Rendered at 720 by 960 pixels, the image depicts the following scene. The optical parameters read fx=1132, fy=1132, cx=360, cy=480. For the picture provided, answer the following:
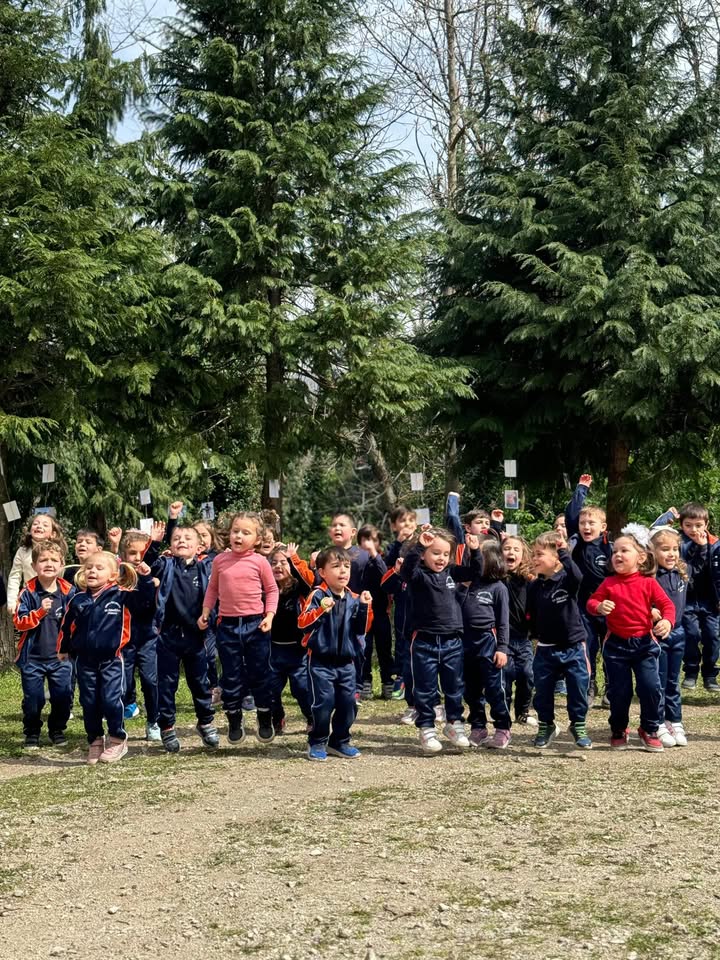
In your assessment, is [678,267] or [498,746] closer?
[498,746]

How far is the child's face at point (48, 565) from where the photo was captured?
31.0 feet

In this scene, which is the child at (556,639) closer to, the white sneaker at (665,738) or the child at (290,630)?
the white sneaker at (665,738)

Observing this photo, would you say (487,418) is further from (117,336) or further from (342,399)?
(117,336)

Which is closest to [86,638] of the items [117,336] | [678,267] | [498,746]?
[498,746]

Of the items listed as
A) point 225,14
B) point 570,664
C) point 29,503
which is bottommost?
point 570,664

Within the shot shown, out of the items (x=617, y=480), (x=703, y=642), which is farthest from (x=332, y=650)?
(x=617, y=480)

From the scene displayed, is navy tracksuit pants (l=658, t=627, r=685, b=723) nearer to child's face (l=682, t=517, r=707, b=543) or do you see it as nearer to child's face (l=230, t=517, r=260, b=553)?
child's face (l=682, t=517, r=707, b=543)

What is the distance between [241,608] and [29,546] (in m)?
4.17

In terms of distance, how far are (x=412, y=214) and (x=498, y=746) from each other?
9.66 metres

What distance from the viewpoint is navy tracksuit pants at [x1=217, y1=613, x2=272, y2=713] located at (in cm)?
892

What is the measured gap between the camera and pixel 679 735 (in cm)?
895

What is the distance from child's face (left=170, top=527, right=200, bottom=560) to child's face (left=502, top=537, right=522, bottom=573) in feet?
8.42

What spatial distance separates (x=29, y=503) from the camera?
65.6ft

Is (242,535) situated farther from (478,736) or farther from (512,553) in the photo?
(478,736)
